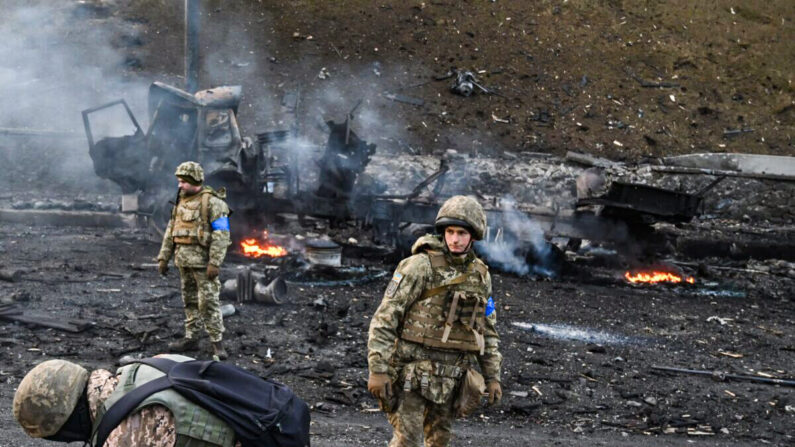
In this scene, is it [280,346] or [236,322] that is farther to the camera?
[236,322]

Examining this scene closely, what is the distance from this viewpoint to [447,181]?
54.0 ft

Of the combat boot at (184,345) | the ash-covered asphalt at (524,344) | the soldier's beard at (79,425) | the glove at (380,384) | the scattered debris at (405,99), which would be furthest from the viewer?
the scattered debris at (405,99)

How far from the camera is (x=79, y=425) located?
10.9 feet

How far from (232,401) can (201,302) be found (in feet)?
14.9

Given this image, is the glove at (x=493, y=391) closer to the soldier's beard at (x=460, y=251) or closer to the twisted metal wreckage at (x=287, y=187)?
the soldier's beard at (x=460, y=251)

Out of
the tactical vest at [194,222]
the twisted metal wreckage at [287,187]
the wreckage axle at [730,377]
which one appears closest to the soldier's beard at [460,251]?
the tactical vest at [194,222]

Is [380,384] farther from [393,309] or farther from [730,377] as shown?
[730,377]

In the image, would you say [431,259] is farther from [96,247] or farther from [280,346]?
[96,247]

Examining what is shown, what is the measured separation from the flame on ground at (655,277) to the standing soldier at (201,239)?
24.9ft

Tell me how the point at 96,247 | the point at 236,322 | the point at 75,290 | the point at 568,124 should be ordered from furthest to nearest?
the point at 568,124 → the point at 96,247 → the point at 75,290 → the point at 236,322

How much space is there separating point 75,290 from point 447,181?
28.3 feet

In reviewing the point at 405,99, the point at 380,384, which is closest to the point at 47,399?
the point at 380,384

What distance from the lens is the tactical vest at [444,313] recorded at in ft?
15.4

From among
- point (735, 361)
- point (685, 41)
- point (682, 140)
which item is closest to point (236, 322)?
point (735, 361)
